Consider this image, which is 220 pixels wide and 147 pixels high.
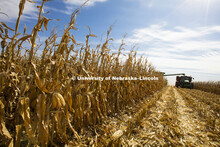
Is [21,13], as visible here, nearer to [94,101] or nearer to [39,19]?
[39,19]

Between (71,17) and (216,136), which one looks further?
(216,136)

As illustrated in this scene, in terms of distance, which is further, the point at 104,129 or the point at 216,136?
the point at 216,136

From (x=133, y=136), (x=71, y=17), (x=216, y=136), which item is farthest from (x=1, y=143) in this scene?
(x=216, y=136)

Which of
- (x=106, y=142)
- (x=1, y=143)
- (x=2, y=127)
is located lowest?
(x=106, y=142)

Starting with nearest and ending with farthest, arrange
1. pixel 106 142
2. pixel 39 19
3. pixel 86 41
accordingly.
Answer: pixel 39 19 < pixel 106 142 < pixel 86 41

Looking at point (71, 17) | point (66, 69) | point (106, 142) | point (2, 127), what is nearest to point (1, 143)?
point (2, 127)

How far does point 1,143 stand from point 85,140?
4.40 ft

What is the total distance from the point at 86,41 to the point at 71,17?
2.36 feet

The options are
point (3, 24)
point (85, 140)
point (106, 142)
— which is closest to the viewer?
point (3, 24)

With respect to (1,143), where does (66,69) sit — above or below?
above

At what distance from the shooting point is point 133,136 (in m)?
2.83

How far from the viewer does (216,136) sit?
3.23 meters

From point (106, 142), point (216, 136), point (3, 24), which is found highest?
point (3, 24)

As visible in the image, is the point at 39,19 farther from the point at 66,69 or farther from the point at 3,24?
the point at 66,69
